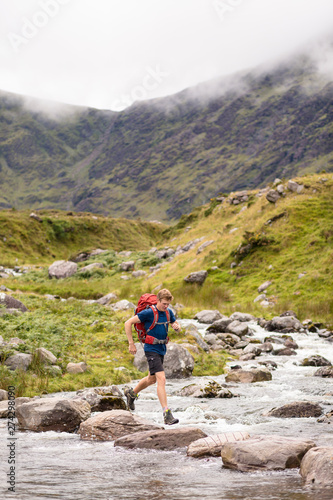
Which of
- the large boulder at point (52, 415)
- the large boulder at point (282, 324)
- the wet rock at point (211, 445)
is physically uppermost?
the large boulder at point (52, 415)

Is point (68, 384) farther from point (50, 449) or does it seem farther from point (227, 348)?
point (227, 348)

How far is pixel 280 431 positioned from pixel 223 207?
159 feet

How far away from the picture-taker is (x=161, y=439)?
9.16 metres

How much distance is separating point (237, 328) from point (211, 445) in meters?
16.7

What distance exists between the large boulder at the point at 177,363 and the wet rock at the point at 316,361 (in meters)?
5.03

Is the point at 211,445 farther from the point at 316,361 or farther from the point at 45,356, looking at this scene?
the point at 316,361

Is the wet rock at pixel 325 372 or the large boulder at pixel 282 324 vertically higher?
the wet rock at pixel 325 372

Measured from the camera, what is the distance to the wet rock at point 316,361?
61.5 feet

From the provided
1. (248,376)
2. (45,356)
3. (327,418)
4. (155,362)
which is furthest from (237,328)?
(155,362)

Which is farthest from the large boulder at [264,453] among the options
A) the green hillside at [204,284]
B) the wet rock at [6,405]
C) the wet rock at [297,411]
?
the green hillside at [204,284]

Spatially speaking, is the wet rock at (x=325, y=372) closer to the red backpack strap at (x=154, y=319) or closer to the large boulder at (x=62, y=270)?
the red backpack strap at (x=154, y=319)

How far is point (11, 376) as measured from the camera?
1389 cm

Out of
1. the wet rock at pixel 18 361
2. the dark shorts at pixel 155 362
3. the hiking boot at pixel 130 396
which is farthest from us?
the wet rock at pixel 18 361

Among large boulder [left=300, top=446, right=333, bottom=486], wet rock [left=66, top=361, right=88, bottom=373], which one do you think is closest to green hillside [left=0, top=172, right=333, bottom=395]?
wet rock [left=66, top=361, right=88, bottom=373]
